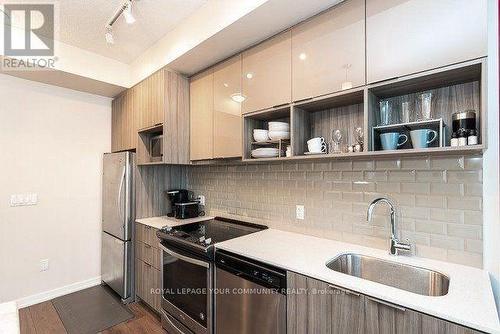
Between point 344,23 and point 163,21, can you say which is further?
point 163,21

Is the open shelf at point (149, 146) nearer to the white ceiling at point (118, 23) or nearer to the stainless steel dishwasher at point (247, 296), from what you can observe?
the white ceiling at point (118, 23)

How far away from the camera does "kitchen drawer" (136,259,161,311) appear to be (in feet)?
7.92

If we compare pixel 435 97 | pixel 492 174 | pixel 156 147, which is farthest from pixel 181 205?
pixel 492 174

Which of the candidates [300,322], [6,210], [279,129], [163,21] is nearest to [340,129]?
[279,129]

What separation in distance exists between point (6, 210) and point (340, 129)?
3.37 m

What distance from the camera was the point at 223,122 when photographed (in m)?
2.29

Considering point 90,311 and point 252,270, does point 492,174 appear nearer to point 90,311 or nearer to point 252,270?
Result: point 252,270

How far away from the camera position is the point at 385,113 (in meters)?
1.55

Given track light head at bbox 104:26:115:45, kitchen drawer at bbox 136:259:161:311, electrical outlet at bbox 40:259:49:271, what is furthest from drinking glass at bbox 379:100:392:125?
electrical outlet at bbox 40:259:49:271

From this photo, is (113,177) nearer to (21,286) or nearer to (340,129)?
(21,286)

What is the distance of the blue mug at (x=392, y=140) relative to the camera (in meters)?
1.40

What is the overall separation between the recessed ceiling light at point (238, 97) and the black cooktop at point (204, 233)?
114 centimetres

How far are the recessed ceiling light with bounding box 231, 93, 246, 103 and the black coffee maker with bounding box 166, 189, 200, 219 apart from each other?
1.29 m

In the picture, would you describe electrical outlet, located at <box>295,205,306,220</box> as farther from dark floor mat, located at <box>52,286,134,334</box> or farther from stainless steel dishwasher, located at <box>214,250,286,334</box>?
dark floor mat, located at <box>52,286,134,334</box>
